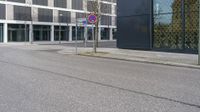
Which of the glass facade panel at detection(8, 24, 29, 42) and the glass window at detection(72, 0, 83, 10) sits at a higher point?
the glass window at detection(72, 0, 83, 10)

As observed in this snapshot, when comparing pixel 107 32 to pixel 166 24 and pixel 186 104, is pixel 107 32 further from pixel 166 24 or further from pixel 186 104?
pixel 186 104

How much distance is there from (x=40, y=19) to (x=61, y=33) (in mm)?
7434

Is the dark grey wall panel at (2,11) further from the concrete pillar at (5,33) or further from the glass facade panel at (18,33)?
the glass facade panel at (18,33)

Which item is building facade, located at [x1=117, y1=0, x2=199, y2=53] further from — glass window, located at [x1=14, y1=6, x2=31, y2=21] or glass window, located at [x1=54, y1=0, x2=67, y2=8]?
glass window, located at [x1=54, y1=0, x2=67, y2=8]

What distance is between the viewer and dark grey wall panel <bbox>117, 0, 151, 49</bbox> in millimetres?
24625

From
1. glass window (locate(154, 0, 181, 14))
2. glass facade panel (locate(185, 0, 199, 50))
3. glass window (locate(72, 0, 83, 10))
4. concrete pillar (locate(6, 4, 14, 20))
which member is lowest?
glass facade panel (locate(185, 0, 199, 50))

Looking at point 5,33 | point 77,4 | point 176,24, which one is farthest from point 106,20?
point 176,24

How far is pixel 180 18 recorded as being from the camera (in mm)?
22406

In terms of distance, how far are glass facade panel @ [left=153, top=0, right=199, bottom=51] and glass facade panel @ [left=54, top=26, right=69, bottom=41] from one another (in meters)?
44.3

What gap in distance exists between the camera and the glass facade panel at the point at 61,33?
217 ft

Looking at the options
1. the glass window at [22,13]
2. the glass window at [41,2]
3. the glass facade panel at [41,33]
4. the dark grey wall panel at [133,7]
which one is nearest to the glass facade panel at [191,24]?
the dark grey wall panel at [133,7]

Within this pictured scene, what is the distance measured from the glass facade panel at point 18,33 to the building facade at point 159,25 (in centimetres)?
3555

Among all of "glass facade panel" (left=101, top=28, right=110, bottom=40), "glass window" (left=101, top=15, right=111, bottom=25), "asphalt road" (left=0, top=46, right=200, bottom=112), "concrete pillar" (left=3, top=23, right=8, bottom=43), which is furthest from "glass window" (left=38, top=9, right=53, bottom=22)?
"asphalt road" (left=0, top=46, right=200, bottom=112)

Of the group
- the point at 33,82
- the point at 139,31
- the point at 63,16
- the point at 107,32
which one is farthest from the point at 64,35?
the point at 33,82
